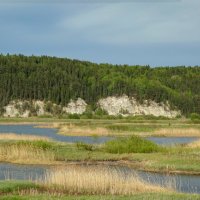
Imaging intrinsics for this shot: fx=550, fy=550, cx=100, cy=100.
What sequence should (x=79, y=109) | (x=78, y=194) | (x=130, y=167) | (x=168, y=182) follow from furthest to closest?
(x=79, y=109) → (x=130, y=167) → (x=168, y=182) → (x=78, y=194)

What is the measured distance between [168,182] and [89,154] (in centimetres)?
1305

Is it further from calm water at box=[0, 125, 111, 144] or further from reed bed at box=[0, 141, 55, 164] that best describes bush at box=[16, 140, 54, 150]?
calm water at box=[0, 125, 111, 144]

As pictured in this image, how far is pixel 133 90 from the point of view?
7731 inches

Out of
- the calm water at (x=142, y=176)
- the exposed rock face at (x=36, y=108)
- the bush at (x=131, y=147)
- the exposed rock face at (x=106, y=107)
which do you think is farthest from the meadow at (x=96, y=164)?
the exposed rock face at (x=106, y=107)

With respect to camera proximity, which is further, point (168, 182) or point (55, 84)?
point (55, 84)

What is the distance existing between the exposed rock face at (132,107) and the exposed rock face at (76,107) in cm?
599

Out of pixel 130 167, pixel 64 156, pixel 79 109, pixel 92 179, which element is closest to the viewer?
pixel 92 179

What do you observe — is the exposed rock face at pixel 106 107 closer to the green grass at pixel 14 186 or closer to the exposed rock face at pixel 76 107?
the exposed rock face at pixel 76 107

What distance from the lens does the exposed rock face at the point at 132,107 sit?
621ft

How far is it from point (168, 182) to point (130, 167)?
7.72 meters

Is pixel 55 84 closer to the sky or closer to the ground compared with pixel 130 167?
closer to the sky

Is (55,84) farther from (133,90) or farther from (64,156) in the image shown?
(64,156)

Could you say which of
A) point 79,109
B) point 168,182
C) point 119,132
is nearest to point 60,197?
point 168,182

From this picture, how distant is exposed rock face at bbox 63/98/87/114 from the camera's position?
18738 centimetres
